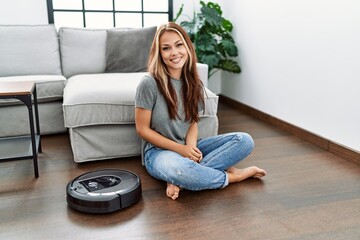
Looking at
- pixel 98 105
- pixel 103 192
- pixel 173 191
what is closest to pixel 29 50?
pixel 98 105

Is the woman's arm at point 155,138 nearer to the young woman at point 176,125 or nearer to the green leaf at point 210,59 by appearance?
the young woman at point 176,125

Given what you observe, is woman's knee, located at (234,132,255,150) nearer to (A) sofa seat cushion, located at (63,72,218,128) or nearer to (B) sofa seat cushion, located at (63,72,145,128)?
(A) sofa seat cushion, located at (63,72,218,128)

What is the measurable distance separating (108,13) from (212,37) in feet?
3.72

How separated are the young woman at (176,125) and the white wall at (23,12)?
81.4 inches

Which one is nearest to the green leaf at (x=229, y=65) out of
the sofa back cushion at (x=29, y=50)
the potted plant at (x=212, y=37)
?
the potted plant at (x=212, y=37)

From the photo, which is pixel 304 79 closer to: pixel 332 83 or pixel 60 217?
pixel 332 83

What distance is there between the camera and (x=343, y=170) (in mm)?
1919

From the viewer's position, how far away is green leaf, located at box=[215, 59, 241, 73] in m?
3.40

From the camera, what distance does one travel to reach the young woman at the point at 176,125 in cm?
158

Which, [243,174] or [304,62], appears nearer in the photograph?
[243,174]

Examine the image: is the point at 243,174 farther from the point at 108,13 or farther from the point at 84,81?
the point at 108,13

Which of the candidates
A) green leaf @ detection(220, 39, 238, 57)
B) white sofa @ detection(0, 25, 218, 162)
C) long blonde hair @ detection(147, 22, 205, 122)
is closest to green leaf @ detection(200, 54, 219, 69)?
green leaf @ detection(220, 39, 238, 57)

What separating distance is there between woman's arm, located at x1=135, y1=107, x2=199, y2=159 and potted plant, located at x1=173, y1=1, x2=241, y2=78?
69.8 inches

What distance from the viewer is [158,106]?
165cm
